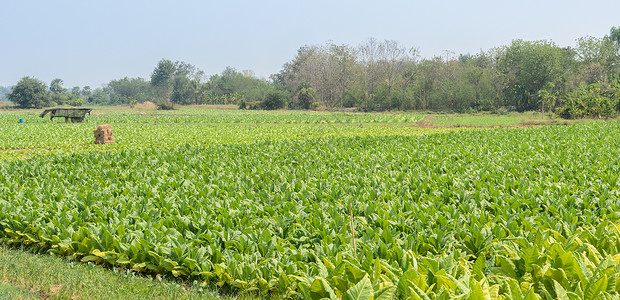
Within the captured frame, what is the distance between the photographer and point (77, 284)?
4.52 metres

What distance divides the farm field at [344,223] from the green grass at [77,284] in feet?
0.78

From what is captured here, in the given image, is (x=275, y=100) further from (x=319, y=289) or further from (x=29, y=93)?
(x=319, y=289)

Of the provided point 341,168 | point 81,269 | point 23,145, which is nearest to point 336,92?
point 23,145

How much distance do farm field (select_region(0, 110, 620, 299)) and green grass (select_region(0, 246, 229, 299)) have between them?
237 mm

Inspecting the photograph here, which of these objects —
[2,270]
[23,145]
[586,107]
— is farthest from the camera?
[586,107]

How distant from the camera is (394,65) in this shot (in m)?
69.4

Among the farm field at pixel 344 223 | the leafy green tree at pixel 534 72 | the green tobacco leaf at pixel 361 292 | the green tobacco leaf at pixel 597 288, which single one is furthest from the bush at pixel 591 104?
the green tobacco leaf at pixel 361 292

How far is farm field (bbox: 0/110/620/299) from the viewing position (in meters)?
3.48

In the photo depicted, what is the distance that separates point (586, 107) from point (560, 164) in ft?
104

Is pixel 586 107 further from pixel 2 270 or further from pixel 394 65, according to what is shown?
pixel 2 270

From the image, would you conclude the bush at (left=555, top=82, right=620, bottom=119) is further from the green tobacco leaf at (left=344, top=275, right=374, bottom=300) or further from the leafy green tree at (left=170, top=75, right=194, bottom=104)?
the leafy green tree at (left=170, top=75, right=194, bottom=104)

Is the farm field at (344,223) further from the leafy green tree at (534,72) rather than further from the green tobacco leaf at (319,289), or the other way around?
the leafy green tree at (534,72)

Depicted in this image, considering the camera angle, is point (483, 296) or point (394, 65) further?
point (394, 65)

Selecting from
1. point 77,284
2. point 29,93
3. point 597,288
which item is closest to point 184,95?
point 29,93
